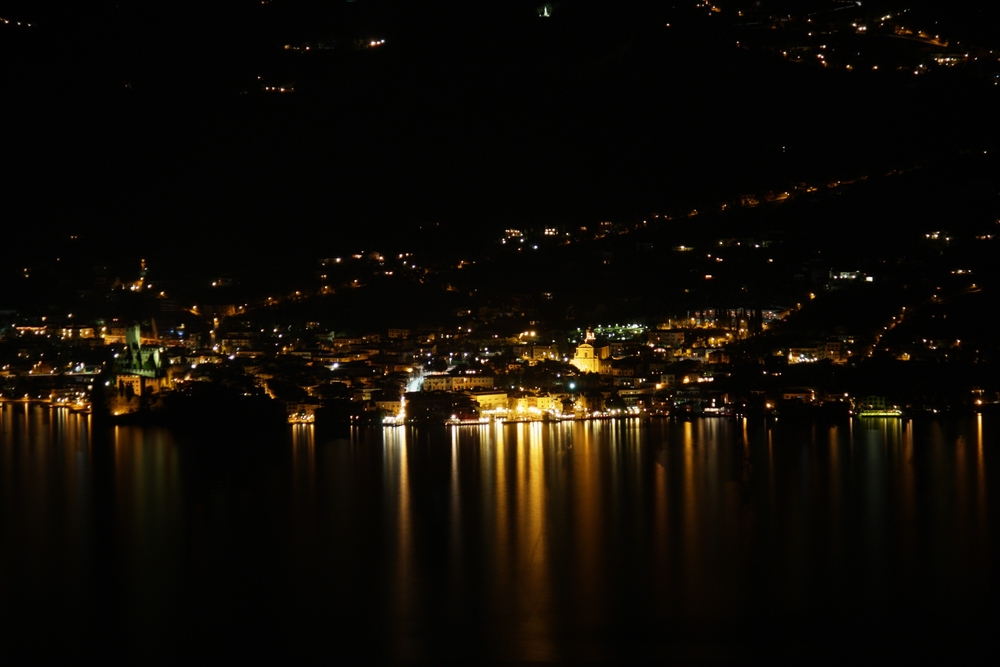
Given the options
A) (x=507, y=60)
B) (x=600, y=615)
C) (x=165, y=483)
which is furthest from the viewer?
(x=507, y=60)

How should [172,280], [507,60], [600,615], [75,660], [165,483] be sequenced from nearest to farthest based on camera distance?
[75,660] → [600,615] → [165,483] → [172,280] → [507,60]

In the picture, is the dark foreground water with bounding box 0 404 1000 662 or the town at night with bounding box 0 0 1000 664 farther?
the town at night with bounding box 0 0 1000 664

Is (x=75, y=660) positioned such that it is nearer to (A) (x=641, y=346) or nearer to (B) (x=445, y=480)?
(B) (x=445, y=480)

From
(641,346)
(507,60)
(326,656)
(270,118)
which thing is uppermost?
(507,60)

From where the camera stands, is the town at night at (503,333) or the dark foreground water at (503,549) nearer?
the dark foreground water at (503,549)

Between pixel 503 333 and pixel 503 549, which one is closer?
pixel 503 549

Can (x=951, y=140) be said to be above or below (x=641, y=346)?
above

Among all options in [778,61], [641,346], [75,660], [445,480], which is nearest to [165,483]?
[445,480]

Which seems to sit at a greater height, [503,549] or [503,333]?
[503,333]
